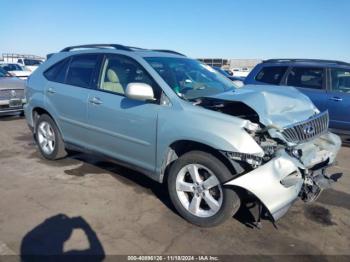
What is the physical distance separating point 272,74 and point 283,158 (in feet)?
16.9

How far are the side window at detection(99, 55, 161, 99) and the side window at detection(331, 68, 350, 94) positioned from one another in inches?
184

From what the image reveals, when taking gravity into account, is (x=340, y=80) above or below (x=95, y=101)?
above

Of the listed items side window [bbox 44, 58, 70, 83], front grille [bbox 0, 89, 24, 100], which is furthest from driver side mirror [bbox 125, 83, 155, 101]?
front grille [bbox 0, 89, 24, 100]

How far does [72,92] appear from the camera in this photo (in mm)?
4910

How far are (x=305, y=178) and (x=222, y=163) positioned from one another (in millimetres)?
794

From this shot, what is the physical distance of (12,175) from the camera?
5.02 meters

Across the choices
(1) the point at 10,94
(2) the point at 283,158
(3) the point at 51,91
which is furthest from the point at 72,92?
(1) the point at 10,94

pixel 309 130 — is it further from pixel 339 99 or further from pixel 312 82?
pixel 312 82

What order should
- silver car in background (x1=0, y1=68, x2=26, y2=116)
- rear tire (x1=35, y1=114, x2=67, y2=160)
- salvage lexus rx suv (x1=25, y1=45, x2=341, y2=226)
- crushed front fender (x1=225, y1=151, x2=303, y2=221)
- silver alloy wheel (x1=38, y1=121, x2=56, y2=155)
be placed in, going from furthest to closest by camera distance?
silver car in background (x1=0, y1=68, x2=26, y2=116) < silver alloy wheel (x1=38, y1=121, x2=56, y2=155) < rear tire (x1=35, y1=114, x2=67, y2=160) < salvage lexus rx suv (x1=25, y1=45, x2=341, y2=226) < crushed front fender (x1=225, y1=151, x2=303, y2=221)

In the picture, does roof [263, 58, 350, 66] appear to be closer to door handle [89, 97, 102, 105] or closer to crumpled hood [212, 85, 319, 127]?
crumpled hood [212, 85, 319, 127]

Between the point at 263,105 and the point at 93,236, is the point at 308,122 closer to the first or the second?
the point at 263,105

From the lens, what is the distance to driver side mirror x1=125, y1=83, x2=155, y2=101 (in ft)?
12.2

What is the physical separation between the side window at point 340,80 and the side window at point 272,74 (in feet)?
3.37

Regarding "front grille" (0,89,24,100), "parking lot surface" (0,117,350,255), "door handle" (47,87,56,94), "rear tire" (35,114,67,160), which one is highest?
"door handle" (47,87,56,94)
